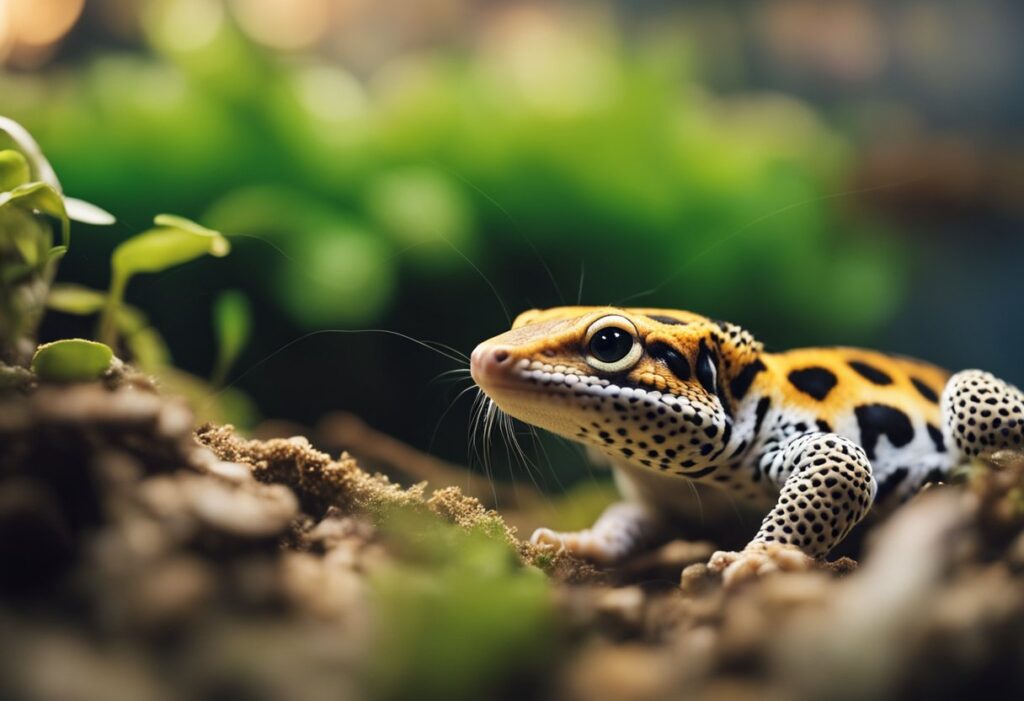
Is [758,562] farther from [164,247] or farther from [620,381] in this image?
[164,247]

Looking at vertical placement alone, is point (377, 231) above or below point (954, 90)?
below

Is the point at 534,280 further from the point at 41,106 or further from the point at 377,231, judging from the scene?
the point at 41,106

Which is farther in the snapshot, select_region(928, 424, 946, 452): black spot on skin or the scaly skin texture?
select_region(928, 424, 946, 452): black spot on skin

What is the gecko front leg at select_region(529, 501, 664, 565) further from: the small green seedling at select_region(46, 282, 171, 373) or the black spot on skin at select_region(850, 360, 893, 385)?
the small green seedling at select_region(46, 282, 171, 373)

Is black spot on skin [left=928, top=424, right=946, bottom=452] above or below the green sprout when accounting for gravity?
below

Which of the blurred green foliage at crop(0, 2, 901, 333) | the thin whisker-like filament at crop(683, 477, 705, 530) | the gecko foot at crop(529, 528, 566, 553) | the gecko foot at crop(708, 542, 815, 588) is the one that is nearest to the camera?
the gecko foot at crop(708, 542, 815, 588)

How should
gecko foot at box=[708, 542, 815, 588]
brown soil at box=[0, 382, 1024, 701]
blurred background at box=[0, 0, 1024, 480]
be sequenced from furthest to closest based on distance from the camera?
blurred background at box=[0, 0, 1024, 480], gecko foot at box=[708, 542, 815, 588], brown soil at box=[0, 382, 1024, 701]

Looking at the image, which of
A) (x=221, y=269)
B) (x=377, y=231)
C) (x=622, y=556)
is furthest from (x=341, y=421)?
(x=377, y=231)

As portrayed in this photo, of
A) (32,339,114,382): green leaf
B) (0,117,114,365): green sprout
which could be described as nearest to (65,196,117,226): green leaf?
(0,117,114,365): green sprout
